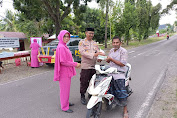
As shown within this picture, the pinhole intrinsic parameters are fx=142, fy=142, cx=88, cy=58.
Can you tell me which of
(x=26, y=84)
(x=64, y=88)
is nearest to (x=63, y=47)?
(x=64, y=88)

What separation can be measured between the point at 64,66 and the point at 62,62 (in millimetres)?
142

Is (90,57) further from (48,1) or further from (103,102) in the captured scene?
(48,1)

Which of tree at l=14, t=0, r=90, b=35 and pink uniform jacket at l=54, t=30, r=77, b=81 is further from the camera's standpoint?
tree at l=14, t=0, r=90, b=35

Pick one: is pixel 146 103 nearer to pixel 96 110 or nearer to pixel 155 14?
pixel 96 110

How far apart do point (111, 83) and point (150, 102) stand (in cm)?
144

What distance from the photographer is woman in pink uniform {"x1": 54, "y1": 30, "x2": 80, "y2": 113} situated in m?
3.09

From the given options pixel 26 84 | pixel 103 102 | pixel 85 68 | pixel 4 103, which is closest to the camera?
pixel 103 102

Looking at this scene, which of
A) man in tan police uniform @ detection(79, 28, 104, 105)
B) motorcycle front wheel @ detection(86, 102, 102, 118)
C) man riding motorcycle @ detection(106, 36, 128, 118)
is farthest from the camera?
man in tan police uniform @ detection(79, 28, 104, 105)

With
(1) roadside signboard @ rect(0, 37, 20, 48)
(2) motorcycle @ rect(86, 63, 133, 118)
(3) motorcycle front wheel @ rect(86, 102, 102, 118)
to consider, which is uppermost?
(1) roadside signboard @ rect(0, 37, 20, 48)

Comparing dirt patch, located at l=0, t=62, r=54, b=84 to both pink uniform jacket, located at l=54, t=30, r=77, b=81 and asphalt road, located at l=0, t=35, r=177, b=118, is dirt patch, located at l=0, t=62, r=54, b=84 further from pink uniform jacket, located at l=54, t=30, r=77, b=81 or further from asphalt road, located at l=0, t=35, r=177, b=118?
pink uniform jacket, located at l=54, t=30, r=77, b=81

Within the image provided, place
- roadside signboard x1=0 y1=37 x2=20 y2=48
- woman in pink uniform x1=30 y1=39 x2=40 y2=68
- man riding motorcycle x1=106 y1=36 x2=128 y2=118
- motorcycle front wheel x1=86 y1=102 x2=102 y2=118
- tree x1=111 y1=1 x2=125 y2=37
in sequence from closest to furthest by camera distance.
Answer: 1. motorcycle front wheel x1=86 y1=102 x2=102 y2=118
2. man riding motorcycle x1=106 y1=36 x2=128 y2=118
3. woman in pink uniform x1=30 y1=39 x2=40 y2=68
4. roadside signboard x1=0 y1=37 x2=20 y2=48
5. tree x1=111 y1=1 x2=125 y2=37

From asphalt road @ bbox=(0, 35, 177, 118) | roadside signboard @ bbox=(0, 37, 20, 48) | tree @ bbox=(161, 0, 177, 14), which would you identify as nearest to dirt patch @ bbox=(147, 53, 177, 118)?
asphalt road @ bbox=(0, 35, 177, 118)

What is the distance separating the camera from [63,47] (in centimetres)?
308

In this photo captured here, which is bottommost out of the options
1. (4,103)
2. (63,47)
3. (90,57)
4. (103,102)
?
(4,103)
